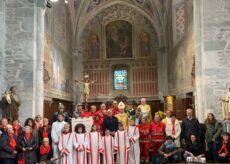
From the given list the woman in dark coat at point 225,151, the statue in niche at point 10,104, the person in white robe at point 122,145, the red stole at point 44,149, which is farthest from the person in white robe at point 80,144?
the woman in dark coat at point 225,151

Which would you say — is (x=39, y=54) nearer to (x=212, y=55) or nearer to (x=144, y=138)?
(x=144, y=138)

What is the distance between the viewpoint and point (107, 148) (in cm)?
981

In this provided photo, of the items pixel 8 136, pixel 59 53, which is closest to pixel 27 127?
pixel 8 136

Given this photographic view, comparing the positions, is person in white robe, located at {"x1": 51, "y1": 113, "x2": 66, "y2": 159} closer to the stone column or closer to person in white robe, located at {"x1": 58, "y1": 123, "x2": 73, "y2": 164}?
person in white robe, located at {"x1": 58, "y1": 123, "x2": 73, "y2": 164}

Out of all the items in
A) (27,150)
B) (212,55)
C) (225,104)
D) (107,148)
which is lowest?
(107,148)

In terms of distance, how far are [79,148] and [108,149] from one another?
95 cm

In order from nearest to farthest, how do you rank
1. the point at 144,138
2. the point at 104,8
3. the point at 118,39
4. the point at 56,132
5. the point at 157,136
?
1. the point at 56,132
2. the point at 157,136
3. the point at 144,138
4. the point at 118,39
5. the point at 104,8

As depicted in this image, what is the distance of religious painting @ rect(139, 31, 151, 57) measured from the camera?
26672 mm

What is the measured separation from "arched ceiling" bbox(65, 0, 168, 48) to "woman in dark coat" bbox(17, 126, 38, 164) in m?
17.6

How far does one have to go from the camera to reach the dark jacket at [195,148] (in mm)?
10000

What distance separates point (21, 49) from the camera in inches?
502

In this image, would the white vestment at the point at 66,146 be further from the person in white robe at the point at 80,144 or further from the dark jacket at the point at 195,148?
the dark jacket at the point at 195,148

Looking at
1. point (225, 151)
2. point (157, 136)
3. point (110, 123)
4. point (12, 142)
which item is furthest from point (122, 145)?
point (12, 142)

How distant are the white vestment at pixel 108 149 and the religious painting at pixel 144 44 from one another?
Result: 57.2 ft
